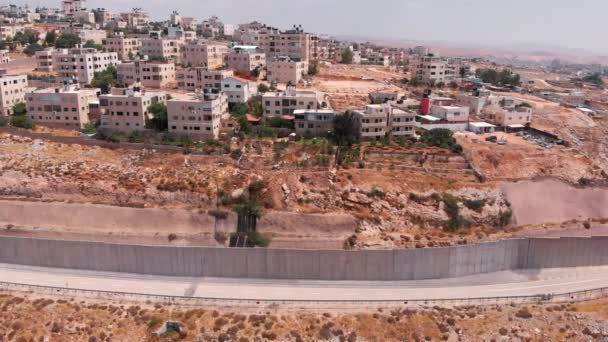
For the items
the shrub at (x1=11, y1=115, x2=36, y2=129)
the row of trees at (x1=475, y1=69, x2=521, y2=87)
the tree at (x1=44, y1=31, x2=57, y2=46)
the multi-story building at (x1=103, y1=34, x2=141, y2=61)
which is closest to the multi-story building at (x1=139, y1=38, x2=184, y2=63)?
the multi-story building at (x1=103, y1=34, x2=141, y2=61)

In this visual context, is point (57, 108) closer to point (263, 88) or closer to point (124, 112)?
point (124, 112)

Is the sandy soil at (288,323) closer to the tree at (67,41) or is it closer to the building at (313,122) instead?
the building at (313,122)

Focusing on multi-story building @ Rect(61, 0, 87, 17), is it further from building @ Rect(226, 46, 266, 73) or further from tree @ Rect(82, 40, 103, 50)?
building @ Rect(226, 46, 266, 73)

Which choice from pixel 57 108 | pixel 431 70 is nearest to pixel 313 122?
pixel 57 108

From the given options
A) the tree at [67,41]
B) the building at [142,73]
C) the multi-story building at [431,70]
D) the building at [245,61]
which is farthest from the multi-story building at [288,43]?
the tree at [67,41]

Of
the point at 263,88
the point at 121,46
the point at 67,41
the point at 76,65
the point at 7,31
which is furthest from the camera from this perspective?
the point at 7,31
